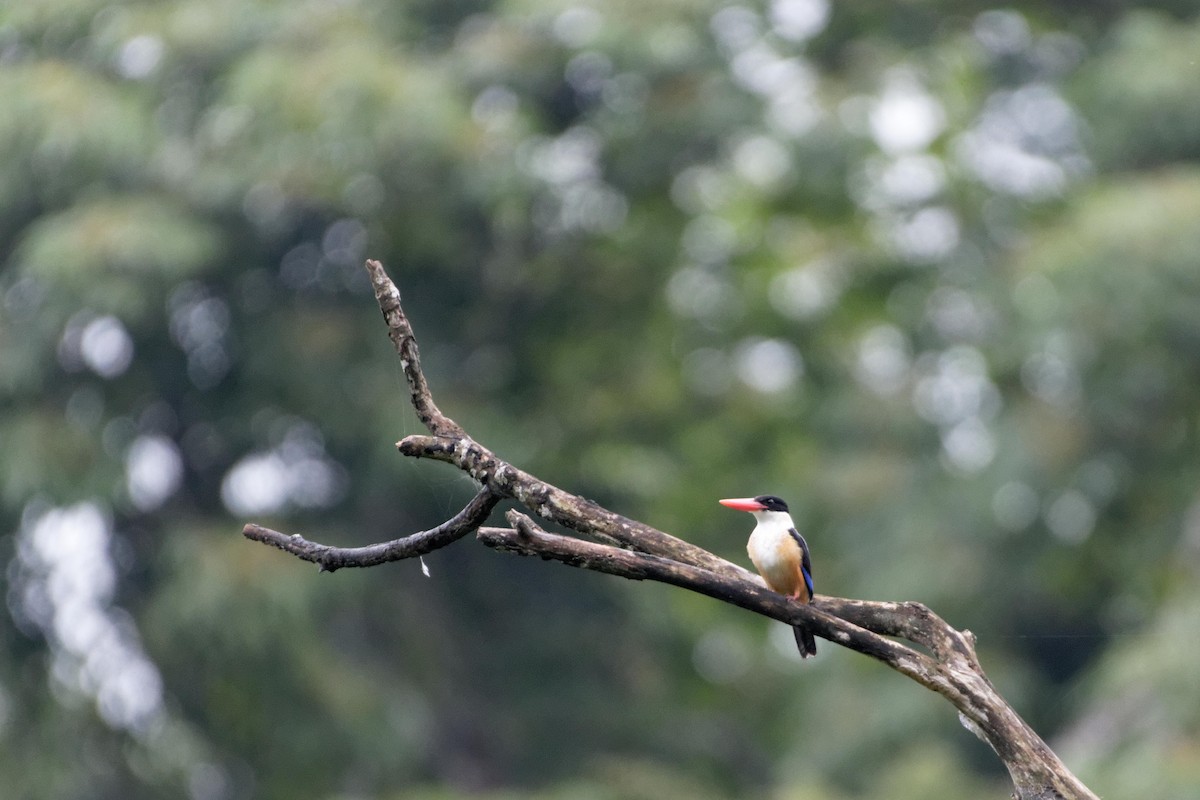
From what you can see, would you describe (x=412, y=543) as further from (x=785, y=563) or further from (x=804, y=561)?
(x=804, y=561)

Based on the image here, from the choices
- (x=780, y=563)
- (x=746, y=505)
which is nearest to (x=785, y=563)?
(x=780, y=563)

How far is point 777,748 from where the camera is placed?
14.3 m

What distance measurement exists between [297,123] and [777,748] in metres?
7.27

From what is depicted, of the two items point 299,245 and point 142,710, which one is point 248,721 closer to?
point 142,710

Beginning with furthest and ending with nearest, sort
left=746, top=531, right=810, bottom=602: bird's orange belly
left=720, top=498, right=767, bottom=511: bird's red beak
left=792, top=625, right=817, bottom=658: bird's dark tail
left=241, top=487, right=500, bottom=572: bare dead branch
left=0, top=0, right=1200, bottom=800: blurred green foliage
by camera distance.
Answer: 1. left=0, top=0, right=1200, bottom=800: blurred green foliage
2. left=720, top=498, right=767, bottom=511: bird's red beak
3. left=792, top=625, right=817, bottom=658: bird's dark tail
4. left=746, top=531, right=810, bottom=602: bird's orange belly
5. left=241, top=487, right=500, bottom=572: bare dead branch

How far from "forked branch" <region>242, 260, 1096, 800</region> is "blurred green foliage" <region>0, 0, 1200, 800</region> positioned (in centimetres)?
544

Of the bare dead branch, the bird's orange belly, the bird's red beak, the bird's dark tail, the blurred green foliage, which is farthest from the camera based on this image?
the blurred green foliage

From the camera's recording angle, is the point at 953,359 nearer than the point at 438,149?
No

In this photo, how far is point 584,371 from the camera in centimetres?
1195

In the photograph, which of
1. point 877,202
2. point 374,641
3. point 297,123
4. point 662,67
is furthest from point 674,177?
point 374,641

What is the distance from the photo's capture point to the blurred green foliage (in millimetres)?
9945

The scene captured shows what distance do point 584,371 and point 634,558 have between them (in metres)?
8.57

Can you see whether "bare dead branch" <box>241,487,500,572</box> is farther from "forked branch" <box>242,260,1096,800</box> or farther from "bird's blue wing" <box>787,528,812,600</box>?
"bird's blue wing" <box>787,528,812,600</box>

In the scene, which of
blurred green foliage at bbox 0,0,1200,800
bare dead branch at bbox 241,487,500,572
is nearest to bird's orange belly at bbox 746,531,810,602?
bare dead branch at bbox 241,487,500,572
